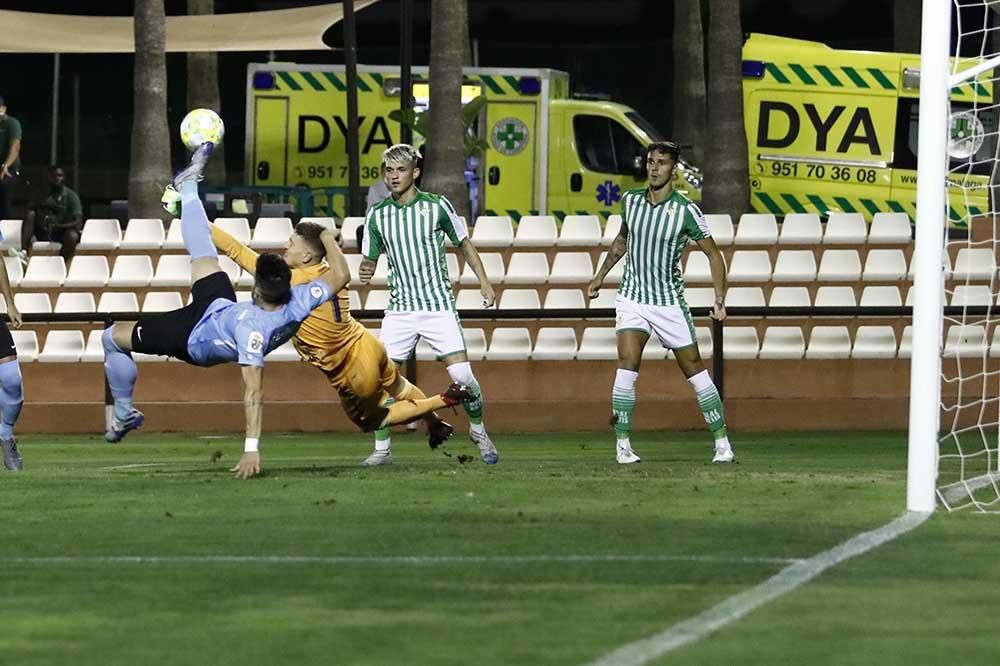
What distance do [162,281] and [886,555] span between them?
16036 millimetres

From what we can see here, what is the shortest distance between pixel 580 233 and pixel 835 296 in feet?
11.5

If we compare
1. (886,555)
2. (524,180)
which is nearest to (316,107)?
(524,180)

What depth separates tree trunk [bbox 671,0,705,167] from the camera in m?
34.9

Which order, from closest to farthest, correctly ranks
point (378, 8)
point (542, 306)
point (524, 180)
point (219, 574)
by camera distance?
point (219, 574)
point (542, 306)
point (524, 180)
point (378, 8)

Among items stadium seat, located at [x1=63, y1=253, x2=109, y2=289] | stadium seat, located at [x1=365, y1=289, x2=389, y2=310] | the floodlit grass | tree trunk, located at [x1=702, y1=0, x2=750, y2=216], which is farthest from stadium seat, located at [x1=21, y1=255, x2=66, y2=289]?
the floodlit grass

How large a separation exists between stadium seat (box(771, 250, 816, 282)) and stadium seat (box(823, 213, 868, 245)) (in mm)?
1011

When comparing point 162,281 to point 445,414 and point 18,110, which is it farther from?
point 18,110

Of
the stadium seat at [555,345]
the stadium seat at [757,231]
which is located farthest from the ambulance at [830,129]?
the stadium seat at [555,345]

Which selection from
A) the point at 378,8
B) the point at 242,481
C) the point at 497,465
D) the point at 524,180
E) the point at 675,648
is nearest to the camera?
the point at 675,648

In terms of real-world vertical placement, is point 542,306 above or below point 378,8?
below

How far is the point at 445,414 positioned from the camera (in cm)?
2109

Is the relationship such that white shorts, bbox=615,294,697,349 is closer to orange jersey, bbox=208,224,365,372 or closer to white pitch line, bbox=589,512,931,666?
orange jersey, bbox=208,224,365,372

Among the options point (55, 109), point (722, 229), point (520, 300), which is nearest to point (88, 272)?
point (520, 300)

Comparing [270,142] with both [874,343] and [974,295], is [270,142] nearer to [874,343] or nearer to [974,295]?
[874,343]
